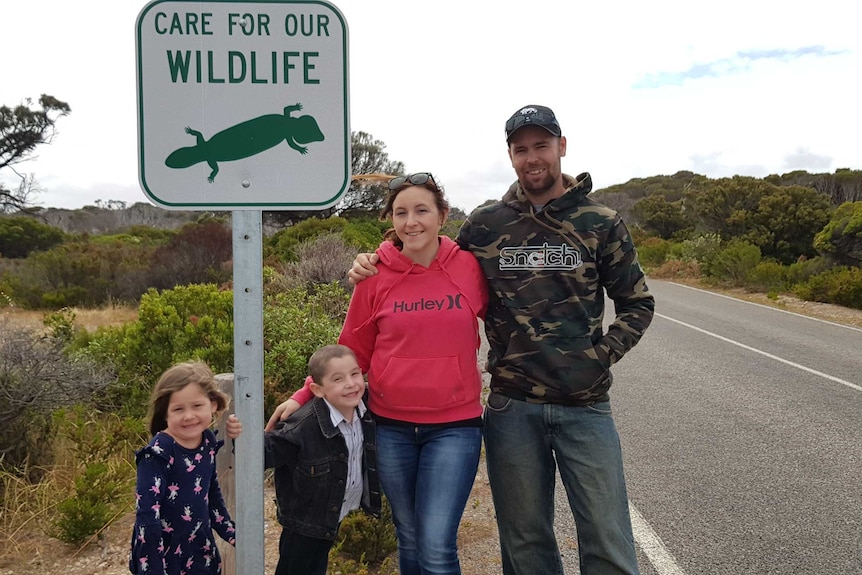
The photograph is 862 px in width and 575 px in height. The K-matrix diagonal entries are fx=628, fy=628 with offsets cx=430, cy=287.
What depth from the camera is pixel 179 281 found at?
44.2 feet

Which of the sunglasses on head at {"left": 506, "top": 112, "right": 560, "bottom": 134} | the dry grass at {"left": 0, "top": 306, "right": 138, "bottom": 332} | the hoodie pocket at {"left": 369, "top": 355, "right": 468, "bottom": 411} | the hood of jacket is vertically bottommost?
the dry grass at {"left": 0, "top": 306, "right": 138, "bottom": 332}

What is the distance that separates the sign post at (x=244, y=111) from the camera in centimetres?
171

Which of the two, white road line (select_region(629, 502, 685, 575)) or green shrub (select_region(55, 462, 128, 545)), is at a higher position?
green shrub (select_region(55, 462, 128, 545))

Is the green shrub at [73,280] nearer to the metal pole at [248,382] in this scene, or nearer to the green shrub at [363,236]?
the green shrub at [363,236]

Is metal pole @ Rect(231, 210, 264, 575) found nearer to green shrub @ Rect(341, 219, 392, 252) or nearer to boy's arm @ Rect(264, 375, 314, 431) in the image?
boy's arm @ Rect(264, 375, 314, 431)

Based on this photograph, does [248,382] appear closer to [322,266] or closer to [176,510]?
[176,510]

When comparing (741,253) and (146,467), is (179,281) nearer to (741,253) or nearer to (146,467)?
(146,467)

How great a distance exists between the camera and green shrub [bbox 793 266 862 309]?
14.3 metres

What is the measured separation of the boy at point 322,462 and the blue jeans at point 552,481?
1.57 ft

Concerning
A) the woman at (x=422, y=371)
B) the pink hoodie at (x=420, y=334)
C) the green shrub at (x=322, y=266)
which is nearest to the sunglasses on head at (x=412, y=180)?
the woman at (x=422, y=371)

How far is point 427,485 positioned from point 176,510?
84 centimetres

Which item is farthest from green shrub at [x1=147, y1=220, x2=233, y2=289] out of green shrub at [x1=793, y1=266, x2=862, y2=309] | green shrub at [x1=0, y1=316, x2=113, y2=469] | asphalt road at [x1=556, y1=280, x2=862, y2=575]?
green shrub at [x1=793, y1=266, x2=862, y2=309]

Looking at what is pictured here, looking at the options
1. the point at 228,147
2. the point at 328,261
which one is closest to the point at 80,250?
the point at 328,261

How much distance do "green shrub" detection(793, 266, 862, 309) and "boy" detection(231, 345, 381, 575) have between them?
15378mm
